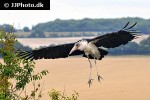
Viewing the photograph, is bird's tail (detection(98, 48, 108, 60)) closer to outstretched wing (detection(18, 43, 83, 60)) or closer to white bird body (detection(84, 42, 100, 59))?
white bird body (detection(84, 42, 100, 59))

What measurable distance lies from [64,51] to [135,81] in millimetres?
36331

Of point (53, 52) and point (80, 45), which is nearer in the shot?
point (80, 45)

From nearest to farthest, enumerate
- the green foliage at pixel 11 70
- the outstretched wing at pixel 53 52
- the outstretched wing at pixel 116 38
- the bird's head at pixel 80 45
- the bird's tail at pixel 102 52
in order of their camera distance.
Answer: the green foliage at pixel 11 70 < the bird's head at pixel 80 45 < the outstretched wing at pixel 116 38 < the bird's tail at pixel 102 52 < the outstretched wing at pixel 53 52

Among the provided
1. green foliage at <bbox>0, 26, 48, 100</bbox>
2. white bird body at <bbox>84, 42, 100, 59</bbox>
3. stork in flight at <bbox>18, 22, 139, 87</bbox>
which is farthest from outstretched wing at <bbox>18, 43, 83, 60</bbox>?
green foliage at <bbox>0, 26, 48, 100</bbox>

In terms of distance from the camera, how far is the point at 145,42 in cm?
9194

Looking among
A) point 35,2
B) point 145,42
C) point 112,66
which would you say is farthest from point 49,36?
point 35,2

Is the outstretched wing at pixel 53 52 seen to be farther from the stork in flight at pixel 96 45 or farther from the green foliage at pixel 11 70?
the green foliage at pixel 11 70

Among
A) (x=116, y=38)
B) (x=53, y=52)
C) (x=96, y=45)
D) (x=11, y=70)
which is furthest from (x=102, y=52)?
(x=11, y=70)

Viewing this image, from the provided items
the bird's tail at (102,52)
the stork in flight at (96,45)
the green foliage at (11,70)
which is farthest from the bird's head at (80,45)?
the green foliage at (11,70)

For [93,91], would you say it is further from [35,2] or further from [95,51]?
[95,51]

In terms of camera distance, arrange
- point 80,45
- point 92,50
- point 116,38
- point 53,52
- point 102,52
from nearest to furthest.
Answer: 1. point 80,45
2. point 92,50
3. point 102,52
4. point 116,38
5. point 53,52

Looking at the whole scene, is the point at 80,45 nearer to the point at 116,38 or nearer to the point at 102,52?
the point at 102,52

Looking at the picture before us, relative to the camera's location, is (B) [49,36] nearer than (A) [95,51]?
No

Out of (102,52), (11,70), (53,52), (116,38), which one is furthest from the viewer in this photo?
(53,52)
